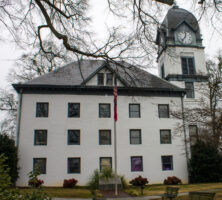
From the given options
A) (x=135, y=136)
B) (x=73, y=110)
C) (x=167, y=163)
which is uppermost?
(x=73, y=110)

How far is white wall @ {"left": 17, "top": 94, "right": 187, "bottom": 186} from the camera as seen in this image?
70.4ft

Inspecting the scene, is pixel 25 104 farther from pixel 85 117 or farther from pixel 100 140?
pixel 100 140

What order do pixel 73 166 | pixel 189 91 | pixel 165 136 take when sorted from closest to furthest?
pixel 73 166
pixel 165 136
pixel 189 91

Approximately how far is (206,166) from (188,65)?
13.9 meters

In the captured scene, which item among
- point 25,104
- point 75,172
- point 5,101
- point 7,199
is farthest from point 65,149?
point 7,199

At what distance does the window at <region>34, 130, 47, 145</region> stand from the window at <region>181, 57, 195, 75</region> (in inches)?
767

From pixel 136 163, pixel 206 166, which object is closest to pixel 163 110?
pixel 136 163

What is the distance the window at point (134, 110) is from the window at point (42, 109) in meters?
8.70

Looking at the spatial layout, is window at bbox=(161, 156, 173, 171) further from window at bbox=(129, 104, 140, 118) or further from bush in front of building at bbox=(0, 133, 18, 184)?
bush in front of building at bbox=(0, 133, 18, 184)

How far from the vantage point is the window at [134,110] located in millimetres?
24042

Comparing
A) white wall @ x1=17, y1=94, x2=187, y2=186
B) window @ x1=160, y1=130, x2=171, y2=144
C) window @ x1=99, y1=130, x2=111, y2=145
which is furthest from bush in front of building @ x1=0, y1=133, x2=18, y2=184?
window @ x1=160, y1=130, x2=171, y2=144

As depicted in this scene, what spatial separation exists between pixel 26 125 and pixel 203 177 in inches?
715

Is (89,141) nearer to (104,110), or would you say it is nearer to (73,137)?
(73,137)

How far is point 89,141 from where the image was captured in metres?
22.5
